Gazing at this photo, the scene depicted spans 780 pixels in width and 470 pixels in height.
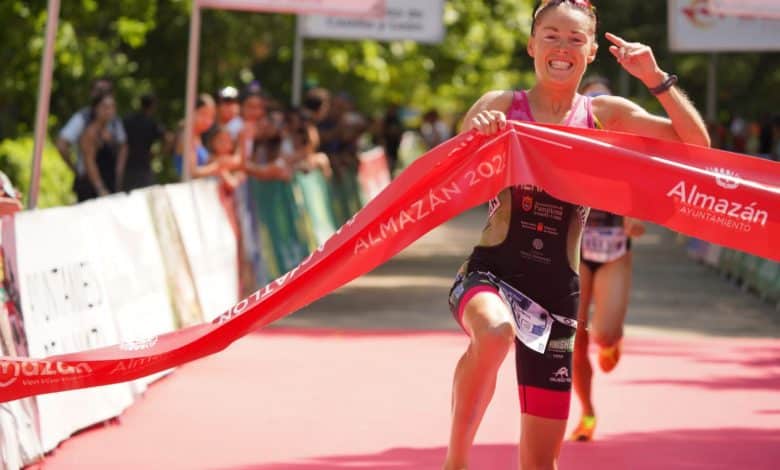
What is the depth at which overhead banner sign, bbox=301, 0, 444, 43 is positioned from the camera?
27.1 metres

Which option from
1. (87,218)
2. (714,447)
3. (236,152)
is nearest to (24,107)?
(236,152)

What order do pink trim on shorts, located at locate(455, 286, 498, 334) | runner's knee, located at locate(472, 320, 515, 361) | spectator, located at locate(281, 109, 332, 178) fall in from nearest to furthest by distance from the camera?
runner's knee, located at locate(472, 320, 515, 361) → pink trim on shorts, located at locate(455, 286, 498, 334) → spectator, located at locate(281, 109, 332, 178)

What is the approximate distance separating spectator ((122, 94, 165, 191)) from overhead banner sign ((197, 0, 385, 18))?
1.37m

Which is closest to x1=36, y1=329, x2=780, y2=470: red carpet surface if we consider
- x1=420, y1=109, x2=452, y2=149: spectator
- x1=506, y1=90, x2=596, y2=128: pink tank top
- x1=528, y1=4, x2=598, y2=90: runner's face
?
x1=506, y1=90, x2=596, y2=128: pink tank top

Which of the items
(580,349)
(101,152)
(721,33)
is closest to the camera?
(580,349)

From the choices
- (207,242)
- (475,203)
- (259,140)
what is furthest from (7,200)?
(259,140)

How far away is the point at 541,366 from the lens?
23.0ft

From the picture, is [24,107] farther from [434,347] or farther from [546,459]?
[546,459]

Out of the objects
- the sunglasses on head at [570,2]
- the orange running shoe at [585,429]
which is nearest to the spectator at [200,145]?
the orange running shoe at [585,429]

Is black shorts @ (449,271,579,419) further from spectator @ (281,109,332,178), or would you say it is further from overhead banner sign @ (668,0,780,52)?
overhead banner sign @ (668,0,780,52)

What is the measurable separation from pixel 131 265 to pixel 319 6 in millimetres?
6563

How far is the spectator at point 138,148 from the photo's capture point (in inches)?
713

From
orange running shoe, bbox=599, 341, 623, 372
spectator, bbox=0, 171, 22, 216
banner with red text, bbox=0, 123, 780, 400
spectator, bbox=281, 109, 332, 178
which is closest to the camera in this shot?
banner with red text, bbox=0, 123, 780, 400

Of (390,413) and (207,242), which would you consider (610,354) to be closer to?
(390,413)
